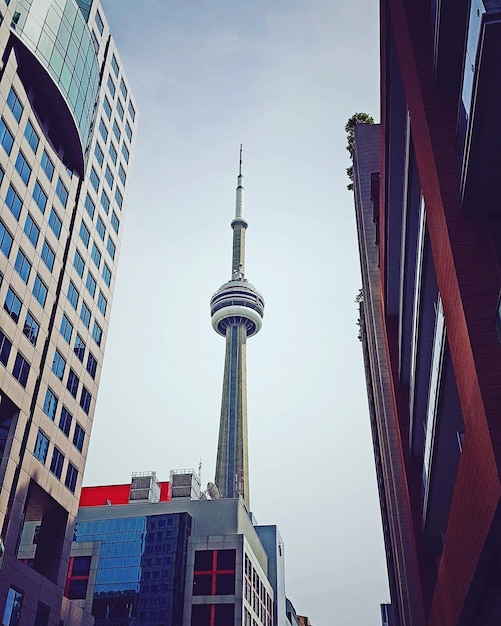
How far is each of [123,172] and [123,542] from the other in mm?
55201

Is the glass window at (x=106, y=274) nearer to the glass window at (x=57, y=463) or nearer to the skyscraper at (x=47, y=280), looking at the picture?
the skyscraper at (x=47, y=280)

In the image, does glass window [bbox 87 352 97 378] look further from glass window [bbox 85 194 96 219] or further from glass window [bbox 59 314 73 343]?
glass window [bbox 85 194 96 219]

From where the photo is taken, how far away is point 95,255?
61594 mm

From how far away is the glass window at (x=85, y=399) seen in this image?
183ft

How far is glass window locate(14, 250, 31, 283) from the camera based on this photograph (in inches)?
1826

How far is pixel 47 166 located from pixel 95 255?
36.7 feet

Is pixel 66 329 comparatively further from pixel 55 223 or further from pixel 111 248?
pixel 111 248

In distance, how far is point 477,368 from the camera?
1617 cm

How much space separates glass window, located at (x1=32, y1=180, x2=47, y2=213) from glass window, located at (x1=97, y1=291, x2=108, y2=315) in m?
12.6

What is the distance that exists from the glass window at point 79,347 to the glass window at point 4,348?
1112cm

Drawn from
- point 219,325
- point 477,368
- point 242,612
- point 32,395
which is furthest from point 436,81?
point 219,325

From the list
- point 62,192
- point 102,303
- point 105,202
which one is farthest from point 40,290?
point 105,202

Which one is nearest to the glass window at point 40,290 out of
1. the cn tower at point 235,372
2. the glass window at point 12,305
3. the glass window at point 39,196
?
the glass window at point 12,305

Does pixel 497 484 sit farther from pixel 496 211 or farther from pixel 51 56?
pixel 51 56
